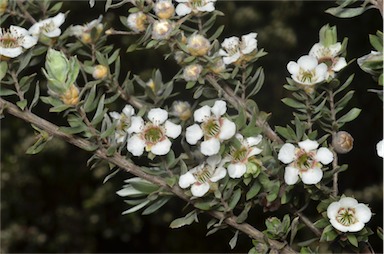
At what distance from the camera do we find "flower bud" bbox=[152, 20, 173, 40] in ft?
2.06

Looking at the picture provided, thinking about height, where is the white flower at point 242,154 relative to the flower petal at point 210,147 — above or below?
below

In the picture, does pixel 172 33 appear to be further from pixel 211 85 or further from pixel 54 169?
pixel 54 169

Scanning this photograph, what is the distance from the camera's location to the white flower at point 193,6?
637 mm

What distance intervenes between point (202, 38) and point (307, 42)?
1.02 meters

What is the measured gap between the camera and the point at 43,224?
1717 mm

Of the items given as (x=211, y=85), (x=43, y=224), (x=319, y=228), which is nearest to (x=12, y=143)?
(x=43, y=224)

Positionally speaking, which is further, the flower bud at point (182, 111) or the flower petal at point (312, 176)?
the flower bud at point (182, 111)

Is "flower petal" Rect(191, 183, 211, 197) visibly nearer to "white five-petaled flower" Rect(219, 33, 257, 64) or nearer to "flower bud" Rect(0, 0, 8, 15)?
"white five-petaled flower" Rect(219, 33, 257, 64)

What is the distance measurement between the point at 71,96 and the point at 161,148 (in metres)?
0.09

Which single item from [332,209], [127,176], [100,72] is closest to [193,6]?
[100,72]

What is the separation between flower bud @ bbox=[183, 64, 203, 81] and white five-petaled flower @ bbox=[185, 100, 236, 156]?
2.4 inches

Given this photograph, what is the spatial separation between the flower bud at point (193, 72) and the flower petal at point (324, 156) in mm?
147

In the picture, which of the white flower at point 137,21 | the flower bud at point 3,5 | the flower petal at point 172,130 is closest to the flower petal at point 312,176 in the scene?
the flower petal at point 172,130

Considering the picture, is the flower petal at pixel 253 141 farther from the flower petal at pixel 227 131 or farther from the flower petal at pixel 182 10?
the flower petal at pixel 182 10
